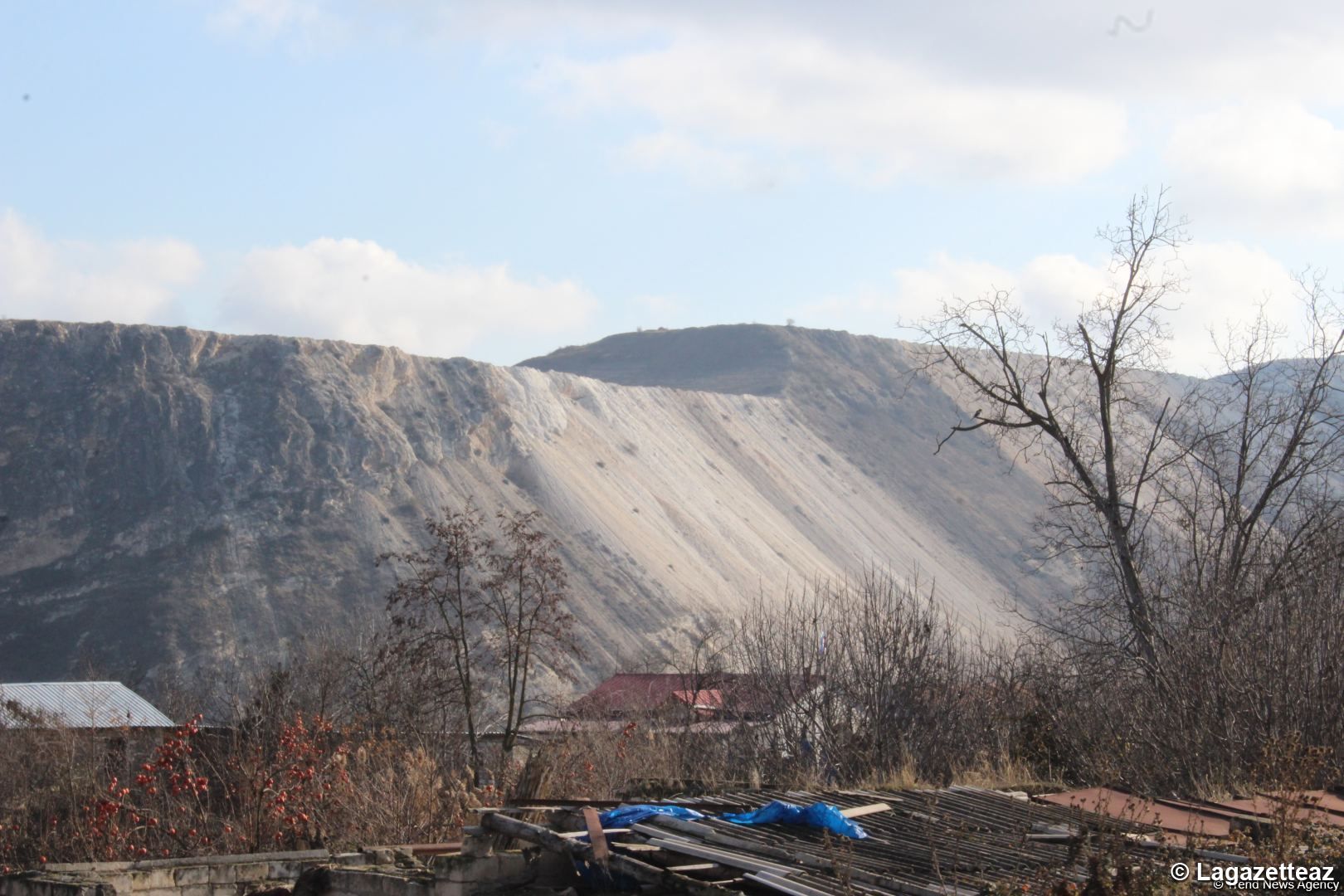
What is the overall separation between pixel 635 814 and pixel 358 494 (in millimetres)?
46853

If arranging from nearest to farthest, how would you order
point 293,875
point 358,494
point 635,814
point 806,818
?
point 806,818
point 635,814
point 293,875
point 358,494

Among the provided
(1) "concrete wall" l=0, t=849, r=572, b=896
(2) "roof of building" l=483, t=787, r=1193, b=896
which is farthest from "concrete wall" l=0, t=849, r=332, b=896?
(2) "roof of building" l=483, t=787, r=1193, b=896

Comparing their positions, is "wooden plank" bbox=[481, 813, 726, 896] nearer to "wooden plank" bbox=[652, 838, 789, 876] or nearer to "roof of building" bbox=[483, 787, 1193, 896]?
"roof of building" bbox=[483, 787, 1193, 896]

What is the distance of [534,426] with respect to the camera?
62125 millimetres

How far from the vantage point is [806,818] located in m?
9.00

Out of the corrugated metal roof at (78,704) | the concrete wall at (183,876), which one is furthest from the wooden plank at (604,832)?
the corrugated metal roof at (78,704)

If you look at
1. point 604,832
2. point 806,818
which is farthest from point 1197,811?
point 604,832

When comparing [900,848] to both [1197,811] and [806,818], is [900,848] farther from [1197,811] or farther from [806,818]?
[1197,811]

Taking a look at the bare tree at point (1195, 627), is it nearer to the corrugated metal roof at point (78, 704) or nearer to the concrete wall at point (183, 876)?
the concrete wall at point (183, 876)

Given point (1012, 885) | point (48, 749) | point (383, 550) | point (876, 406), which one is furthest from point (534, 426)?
point (1012, 885)

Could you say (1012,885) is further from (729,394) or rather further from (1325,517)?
(729,394)

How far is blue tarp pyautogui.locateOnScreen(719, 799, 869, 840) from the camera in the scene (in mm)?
8642

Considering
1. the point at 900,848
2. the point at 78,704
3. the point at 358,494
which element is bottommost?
the point at 78,704

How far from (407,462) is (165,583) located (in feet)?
38.8
